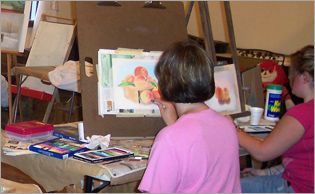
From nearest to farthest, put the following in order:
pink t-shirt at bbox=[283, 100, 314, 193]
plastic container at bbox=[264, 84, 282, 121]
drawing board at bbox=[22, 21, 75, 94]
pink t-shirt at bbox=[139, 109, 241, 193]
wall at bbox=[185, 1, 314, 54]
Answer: pink t-shirt at bbox=[139, 109, 241, 193] → pink t-shirt at bbox=[283, 100, 314, 193] → plastic container at bbox=[264, 84, 282, 121] → drawing board at bbox=[22, 21, 75, 94] → wall at bbox=[185, 1, 314, 54]

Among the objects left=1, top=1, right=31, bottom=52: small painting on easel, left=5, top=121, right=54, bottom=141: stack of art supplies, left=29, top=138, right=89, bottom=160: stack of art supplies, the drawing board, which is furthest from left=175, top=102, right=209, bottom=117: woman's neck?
the drawing board

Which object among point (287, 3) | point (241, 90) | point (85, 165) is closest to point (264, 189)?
point (241, 90)

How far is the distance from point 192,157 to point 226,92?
0.93 metres

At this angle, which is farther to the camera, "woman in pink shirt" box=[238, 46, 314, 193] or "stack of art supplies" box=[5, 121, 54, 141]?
"stack of art supplies" box=[5, 121, 54, 141]

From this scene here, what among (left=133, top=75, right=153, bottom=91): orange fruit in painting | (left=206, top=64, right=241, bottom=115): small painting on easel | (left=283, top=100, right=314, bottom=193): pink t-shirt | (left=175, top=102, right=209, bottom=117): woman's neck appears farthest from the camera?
(left=206, top=64, right=241, bottom=115): small painting on easel

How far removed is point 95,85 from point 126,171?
0.42 metres

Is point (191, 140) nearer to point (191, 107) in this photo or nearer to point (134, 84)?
point (191, 107)

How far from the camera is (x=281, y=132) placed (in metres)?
1.35

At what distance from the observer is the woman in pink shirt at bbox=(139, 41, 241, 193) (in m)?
1.08

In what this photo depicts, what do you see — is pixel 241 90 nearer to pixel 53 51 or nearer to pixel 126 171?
pixel 126 171

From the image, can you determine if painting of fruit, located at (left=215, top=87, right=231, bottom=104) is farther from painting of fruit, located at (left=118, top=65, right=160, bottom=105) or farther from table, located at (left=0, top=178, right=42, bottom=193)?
table, located at (left=0, top=178, right=42, bottom=193)

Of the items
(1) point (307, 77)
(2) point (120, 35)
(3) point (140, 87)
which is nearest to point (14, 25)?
(2) point (120, 35)

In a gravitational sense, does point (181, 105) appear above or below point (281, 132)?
above

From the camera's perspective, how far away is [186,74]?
3.78 feet
